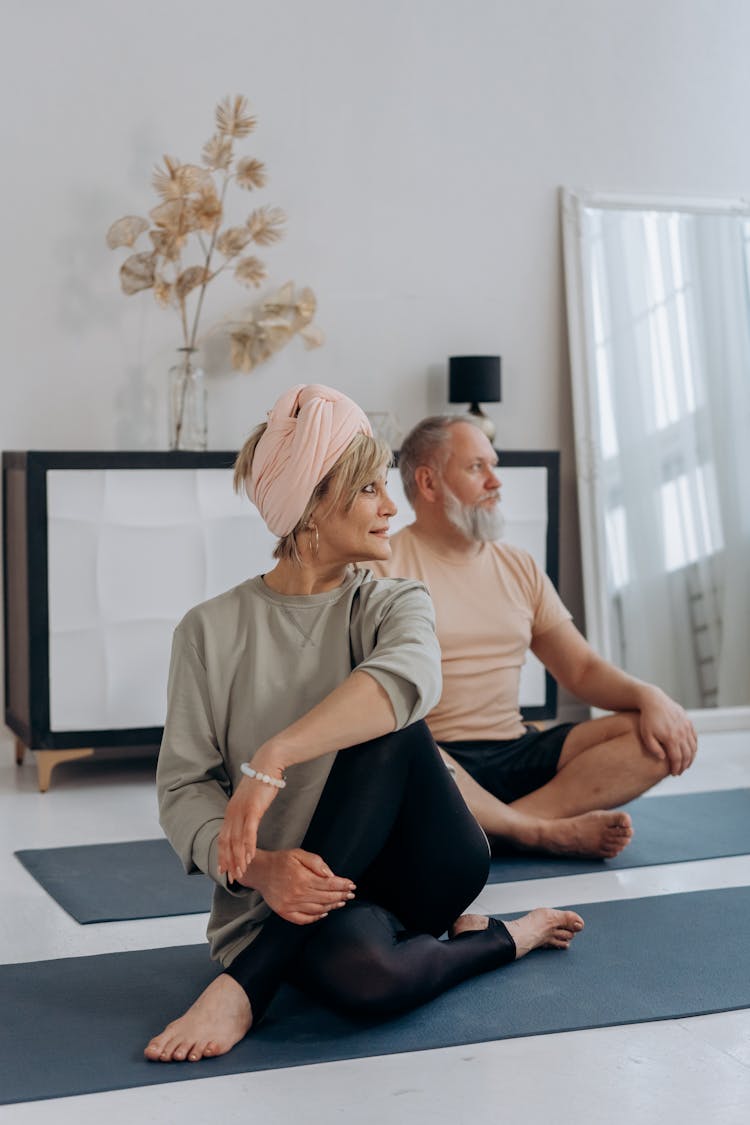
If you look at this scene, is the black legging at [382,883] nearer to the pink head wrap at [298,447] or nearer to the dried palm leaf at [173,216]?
the pink head wrap at [298,447]

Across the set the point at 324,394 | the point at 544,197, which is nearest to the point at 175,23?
the point at 544,197

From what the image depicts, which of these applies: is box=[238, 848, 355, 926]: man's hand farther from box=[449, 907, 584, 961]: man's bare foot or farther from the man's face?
the man's face

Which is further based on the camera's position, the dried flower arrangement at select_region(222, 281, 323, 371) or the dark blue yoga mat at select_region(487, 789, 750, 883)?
the dried flower arrangement at select_region(222, 281, 323, 371)

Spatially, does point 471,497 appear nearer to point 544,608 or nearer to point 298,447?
point 544,608

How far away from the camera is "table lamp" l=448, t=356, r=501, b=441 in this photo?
4895 mm

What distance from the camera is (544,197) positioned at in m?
5.24

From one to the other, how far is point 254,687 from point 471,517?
1.28 metres

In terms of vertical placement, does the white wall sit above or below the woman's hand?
above

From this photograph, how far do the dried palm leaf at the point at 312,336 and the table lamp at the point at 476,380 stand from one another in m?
0.46

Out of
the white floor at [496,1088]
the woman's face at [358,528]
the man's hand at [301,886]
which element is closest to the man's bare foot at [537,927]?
the white floor at [496,1088]

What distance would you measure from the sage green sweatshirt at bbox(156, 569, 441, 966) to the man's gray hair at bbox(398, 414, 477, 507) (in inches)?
47.2

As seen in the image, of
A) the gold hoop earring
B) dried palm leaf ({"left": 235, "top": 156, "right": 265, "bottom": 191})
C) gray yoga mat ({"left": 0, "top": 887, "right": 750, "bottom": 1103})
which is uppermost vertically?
dried palm leaf ({"left": 235, "top": 156, "right": 265, "bottom": 191})

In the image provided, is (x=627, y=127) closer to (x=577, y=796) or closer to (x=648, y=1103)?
(x=577, y=796)

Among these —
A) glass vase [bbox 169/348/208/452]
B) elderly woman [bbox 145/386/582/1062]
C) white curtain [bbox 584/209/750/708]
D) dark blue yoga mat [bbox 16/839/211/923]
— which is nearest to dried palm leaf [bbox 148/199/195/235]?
glass vase [bbox 169/348/208/452]
